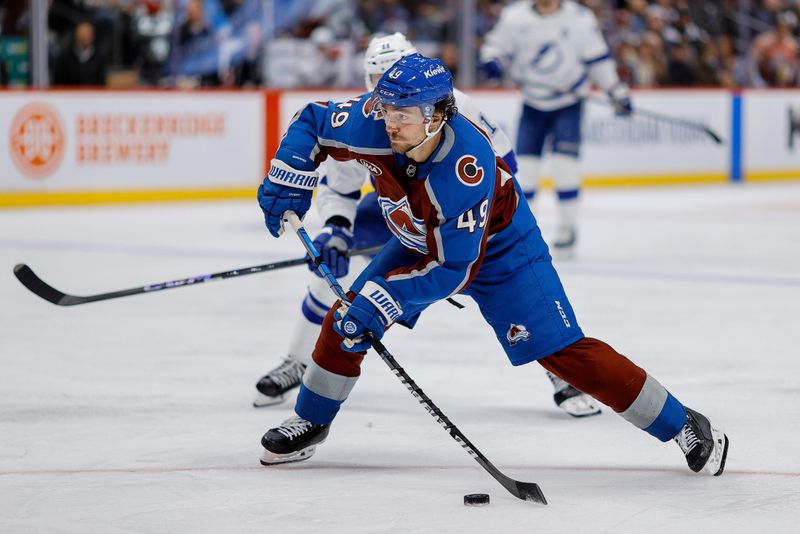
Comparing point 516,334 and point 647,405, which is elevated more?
point 516,334

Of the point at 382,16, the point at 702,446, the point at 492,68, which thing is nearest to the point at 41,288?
the point at 702,446

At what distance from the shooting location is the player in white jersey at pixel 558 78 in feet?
25.7

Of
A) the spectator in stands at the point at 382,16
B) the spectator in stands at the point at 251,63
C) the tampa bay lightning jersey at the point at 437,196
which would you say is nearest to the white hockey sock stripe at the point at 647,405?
the tampa bay lightning jersey at the point at 437,196

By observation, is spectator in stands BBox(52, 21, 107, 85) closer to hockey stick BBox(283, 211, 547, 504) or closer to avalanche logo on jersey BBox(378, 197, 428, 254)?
hockey stick BBox(283, 211, 547, 504)

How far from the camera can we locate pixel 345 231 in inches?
157

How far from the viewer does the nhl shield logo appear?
325 centimetres

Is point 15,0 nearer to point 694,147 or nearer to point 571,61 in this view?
point 571,61

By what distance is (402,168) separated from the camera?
10.3ft

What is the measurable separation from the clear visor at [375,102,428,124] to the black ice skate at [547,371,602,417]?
4.00 feet

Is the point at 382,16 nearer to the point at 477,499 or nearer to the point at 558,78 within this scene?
the point at 558,78

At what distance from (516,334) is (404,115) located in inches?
23.2

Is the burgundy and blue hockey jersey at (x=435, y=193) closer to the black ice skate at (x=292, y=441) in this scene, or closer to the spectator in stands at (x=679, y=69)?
the black ice skate at (x=292, y=441)

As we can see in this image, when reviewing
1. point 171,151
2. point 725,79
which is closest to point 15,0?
point 171,151

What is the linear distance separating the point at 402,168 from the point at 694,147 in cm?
1002
